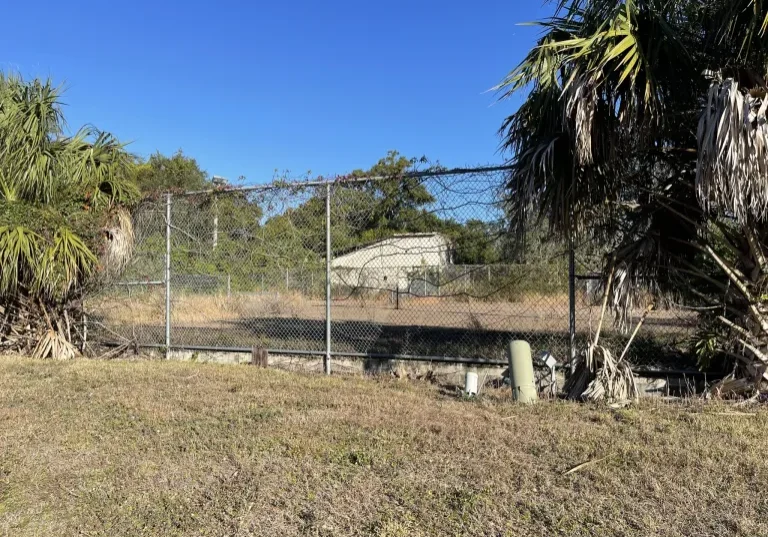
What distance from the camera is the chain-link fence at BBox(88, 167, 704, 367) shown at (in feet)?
21.4

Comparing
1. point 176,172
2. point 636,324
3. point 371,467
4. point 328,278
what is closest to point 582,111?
point 636,324

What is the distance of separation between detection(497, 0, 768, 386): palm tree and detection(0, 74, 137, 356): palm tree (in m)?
5.86

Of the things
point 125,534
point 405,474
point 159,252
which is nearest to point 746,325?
point 405,474

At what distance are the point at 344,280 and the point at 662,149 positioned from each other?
4.02m

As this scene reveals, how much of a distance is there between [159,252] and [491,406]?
5723 millimetres

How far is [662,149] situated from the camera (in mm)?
5270

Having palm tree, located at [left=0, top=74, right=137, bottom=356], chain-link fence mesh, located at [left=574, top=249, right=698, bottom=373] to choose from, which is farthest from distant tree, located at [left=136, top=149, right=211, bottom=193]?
chain-link fence mesh, located at [left=574, top=249, right=698, bottom=373]

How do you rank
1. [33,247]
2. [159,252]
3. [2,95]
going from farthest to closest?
[159,252], [2,95], [33,247]

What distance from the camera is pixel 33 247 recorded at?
7.51 metres

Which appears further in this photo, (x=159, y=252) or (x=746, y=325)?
(x=159, y=252)

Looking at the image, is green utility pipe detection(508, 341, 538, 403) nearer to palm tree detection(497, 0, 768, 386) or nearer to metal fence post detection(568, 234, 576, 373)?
metal fence post detection(568, 234, 576, 373)

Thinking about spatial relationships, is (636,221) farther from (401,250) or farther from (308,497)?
(308,497)

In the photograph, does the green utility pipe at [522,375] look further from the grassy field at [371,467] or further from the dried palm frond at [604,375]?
the dried palm frond at [604,375]

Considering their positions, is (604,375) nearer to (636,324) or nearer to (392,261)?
(636,324)
